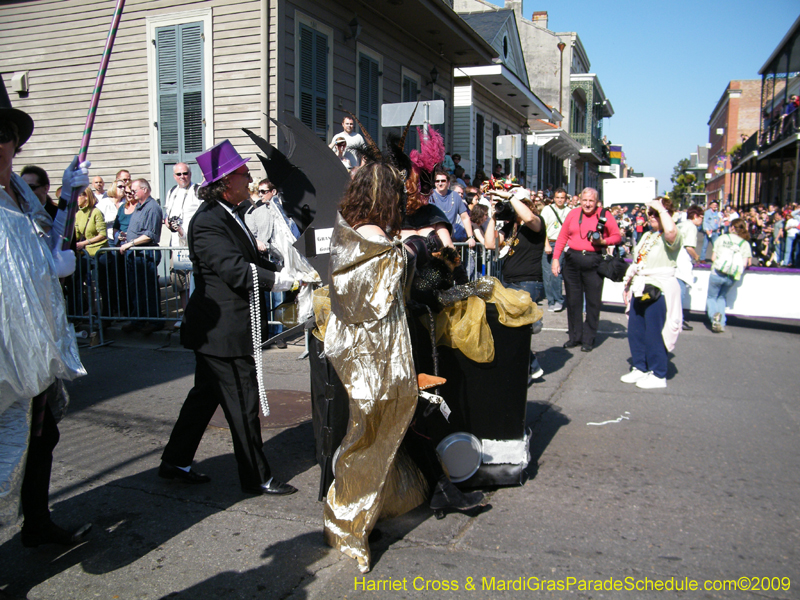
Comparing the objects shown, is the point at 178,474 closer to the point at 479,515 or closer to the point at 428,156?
the point at 479,515

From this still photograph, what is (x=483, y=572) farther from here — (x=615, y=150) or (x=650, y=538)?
(x=615, y=150)

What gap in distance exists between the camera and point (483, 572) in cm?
288

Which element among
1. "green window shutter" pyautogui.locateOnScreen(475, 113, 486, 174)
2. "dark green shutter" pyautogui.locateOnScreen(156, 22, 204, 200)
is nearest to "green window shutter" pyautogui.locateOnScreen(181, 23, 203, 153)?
"dark green shutter" pyautogui.locateOnScreen(156, 22, 204, 200)

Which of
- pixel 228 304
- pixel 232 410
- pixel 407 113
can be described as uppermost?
pixel 407 113

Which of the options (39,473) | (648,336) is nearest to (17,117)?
(39,473)

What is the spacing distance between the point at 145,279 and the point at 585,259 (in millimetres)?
5532

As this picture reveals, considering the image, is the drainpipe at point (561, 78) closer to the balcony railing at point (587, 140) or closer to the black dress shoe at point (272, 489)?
the balcony railing at point (587, 140)

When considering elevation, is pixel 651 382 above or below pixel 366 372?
below

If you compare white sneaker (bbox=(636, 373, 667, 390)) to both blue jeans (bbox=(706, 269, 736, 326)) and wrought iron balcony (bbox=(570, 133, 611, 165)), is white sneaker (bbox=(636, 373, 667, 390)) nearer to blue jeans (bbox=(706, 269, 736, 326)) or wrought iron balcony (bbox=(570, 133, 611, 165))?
blue jeans (bbox=(706, 269, 736, 326))

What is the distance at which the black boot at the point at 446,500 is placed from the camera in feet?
10.9

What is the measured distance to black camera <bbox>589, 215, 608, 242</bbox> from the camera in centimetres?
771

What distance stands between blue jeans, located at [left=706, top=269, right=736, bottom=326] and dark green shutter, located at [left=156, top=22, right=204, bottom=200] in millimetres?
8363

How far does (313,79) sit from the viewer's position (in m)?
10.6

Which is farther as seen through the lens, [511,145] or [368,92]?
[368,92]
